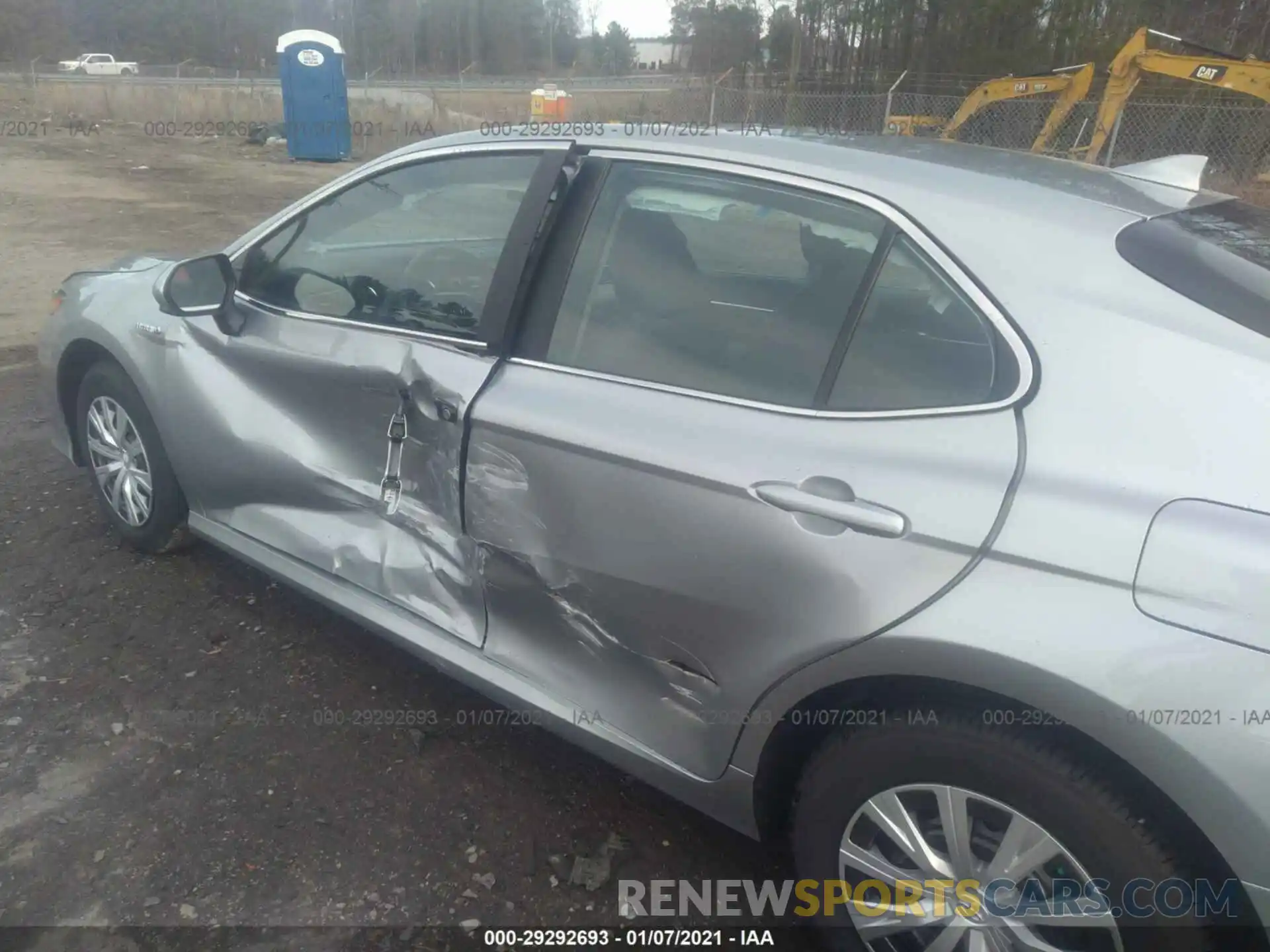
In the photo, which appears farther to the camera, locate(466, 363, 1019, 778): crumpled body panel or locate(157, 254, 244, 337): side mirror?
locate(157, 254, 244, 337): side mirror

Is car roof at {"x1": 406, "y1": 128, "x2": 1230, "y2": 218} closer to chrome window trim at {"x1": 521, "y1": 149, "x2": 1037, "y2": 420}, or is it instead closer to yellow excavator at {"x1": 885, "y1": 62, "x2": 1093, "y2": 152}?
chrome window trim at {"x1": 521, "y1": 149, "x2": 1037, "y2": 420}

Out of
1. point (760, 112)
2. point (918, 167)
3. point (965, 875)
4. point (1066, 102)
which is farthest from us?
point (760, 112)

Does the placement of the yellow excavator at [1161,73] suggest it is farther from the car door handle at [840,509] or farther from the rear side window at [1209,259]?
the car door handle at [840,509]

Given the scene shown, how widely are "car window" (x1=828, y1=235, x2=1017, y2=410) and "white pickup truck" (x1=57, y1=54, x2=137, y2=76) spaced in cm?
4570

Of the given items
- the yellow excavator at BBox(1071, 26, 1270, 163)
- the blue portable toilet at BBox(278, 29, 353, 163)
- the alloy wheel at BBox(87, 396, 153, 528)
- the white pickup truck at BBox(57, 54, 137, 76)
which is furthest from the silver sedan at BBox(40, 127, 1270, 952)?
the white pickup truck at BBox(57, 54, 137, 76)

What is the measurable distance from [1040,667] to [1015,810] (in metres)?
0.29

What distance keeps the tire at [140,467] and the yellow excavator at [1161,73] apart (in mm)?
11031

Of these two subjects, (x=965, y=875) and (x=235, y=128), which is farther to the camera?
(x=235, y=128)

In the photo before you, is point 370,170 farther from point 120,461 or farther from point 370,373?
point 120,461

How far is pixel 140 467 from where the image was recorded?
3541 millimetres

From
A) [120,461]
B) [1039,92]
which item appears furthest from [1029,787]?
[1039,92]

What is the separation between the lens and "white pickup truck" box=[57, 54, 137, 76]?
135 ft

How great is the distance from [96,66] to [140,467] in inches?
1995

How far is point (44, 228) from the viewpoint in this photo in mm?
10844
